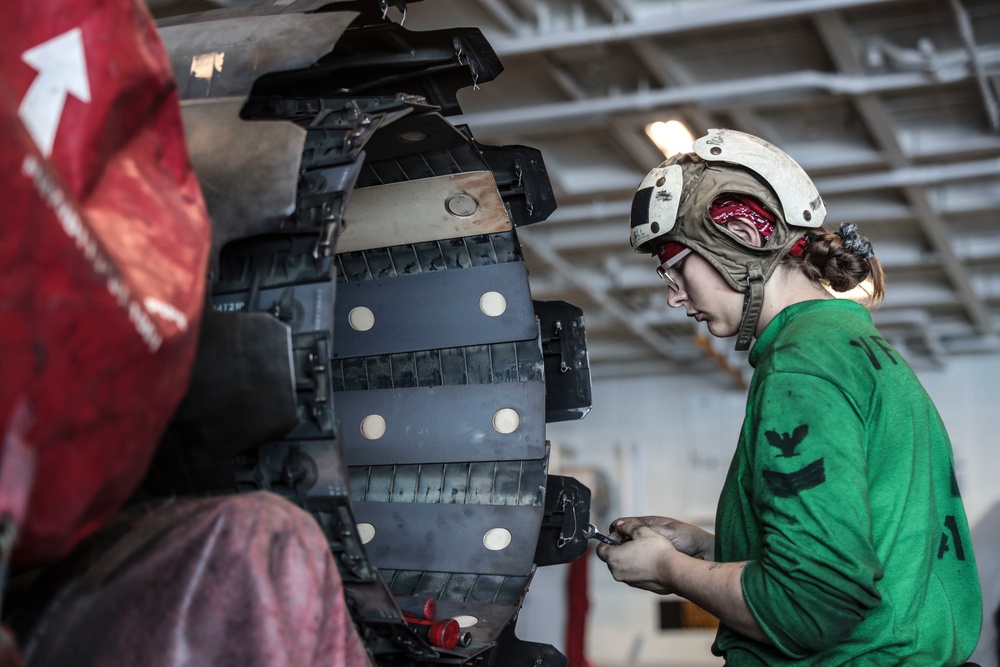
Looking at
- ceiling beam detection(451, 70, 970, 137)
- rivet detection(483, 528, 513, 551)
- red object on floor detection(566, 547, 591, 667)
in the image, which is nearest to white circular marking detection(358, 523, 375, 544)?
rivet detection(483, 528, 513, 551)

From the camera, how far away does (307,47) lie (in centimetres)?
186

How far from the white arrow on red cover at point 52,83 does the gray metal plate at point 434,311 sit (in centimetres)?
162

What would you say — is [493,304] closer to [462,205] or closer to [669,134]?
[462,205]

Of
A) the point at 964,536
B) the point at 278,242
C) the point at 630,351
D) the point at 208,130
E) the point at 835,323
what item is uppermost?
the point at 208,130

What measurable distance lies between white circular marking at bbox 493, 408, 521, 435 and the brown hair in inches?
31.6

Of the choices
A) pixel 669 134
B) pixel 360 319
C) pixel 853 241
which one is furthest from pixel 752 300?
pixel 669 134

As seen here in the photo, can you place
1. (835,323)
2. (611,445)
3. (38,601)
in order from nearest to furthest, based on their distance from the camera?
(38,601)
(835,323)
(611,445)

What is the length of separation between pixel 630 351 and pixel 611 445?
6.33 ft

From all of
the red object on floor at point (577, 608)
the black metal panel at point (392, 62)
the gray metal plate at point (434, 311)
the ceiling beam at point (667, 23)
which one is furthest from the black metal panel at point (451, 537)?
the red object on floor at point (577, 608)

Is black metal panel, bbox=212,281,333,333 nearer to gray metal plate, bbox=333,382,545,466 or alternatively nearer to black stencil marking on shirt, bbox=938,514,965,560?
gray metal plate, bbox=333,382,545,466

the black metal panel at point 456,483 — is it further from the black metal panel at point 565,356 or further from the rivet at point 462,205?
the rivet at point 462,205

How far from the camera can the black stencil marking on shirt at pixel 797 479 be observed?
1.93m

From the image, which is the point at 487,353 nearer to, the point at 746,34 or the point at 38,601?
the point at 38,601

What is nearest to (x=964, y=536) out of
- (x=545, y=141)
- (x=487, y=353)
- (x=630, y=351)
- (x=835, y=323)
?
(x=835, y=323)
